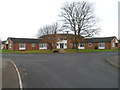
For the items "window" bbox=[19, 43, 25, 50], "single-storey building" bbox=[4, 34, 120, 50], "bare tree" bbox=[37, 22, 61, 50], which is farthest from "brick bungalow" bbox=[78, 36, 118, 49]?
"window" bbox=[19, 43, 25, 50]

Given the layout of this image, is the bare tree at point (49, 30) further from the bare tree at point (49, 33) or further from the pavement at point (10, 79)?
the pavement at point (10, 79)

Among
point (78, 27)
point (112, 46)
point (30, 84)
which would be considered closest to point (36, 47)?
point (78, 27)

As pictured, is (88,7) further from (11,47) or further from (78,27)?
(11,47)

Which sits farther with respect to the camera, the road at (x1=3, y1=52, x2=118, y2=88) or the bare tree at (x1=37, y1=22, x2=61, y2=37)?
the bare tree at (x1=37, y1=22, x2=61, y2=37)

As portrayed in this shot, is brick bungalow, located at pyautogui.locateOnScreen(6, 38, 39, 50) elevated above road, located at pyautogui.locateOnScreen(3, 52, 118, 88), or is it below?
above

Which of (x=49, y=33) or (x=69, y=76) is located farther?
(x=49, y=33)

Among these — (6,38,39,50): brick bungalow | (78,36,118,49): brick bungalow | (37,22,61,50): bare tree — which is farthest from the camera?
(78,36,118,49): brick bungalow

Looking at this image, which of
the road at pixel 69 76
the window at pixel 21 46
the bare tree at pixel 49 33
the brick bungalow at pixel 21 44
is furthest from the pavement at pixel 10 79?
the window at pixel 21 46

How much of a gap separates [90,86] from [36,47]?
157 feet

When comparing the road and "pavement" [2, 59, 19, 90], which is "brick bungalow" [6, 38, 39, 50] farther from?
"pavement" [2, 59, 19, 90]

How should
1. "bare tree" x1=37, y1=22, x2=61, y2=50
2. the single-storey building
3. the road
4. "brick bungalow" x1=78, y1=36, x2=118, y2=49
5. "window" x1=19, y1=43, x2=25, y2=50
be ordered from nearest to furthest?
the road → "bare tree" x1=37, y1=22, x2=61, y2=50 → the single-storey building → "brick bungalow" x1=78, y1=36, x2=118, y2=49 → "window" x1=19, y1=43, x2=25, y2=50

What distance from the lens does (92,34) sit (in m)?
37.2

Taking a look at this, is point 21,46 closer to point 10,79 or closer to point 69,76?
point 10,79

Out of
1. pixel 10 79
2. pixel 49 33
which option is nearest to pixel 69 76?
pixel 10 79
